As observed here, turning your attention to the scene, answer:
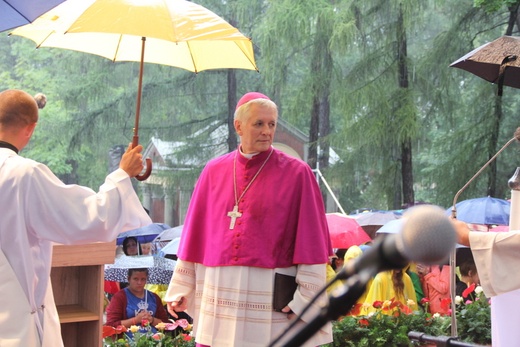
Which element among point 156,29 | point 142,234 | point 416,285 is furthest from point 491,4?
point 156,29

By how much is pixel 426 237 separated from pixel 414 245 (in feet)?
0.10

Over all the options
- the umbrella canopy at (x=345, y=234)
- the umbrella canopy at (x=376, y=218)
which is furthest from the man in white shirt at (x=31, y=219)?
the umbrella canopy at (x=376, y=218)

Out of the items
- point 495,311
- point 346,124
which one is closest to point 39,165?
point 495,311

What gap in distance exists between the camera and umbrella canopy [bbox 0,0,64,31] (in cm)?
452

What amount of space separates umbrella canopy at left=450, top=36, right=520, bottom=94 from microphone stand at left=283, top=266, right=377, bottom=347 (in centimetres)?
449

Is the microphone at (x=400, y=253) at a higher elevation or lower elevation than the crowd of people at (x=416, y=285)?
higher

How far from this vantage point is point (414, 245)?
1538mm

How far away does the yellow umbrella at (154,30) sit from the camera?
446cm

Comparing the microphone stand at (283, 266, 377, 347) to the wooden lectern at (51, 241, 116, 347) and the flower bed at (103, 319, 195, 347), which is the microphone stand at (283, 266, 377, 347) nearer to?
the wooden lectern at (51, 241, 116, 347)

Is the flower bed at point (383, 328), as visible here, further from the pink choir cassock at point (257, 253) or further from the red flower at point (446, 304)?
the pink choir cassock at point (257, 253)

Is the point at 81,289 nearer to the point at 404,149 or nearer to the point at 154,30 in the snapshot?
the point at 154,30

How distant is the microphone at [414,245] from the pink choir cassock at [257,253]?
9.39 feet

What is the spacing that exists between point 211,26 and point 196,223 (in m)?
1.15

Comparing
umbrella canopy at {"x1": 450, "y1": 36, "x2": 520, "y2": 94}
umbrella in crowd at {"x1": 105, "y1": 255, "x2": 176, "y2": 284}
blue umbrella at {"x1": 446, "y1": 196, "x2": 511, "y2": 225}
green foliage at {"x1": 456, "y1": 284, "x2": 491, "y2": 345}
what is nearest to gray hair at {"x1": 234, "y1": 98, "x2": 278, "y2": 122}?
umbrella canopy at {"x1": 450, "y1": 36, "x2": 520, "y2": 94}
